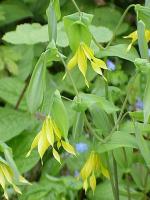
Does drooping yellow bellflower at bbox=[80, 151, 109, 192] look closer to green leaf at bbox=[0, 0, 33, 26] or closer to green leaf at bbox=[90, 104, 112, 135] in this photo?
green leaf at bbox=[90, 104, 112, 135]

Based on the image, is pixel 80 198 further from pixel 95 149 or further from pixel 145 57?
pixel 145 57

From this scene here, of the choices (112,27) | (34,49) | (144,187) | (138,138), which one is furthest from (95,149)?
(112,27)

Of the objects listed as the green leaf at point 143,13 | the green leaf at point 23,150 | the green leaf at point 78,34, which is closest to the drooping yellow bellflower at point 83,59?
the green leaf at point 78,34

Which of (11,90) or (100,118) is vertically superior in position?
(100,118)

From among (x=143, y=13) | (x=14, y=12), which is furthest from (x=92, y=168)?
(x=14, y=12)

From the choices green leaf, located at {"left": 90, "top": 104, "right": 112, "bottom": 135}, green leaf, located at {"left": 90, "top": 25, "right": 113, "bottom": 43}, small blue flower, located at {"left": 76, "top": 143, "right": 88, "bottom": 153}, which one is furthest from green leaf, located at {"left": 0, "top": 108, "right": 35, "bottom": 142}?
green leaf, located at {"left": 90, "top": 104, "right": 112, "bottom": 135}

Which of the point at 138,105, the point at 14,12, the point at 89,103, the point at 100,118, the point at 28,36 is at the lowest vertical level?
the point at 138,105

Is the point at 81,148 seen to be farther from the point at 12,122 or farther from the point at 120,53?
the point at 120,53
